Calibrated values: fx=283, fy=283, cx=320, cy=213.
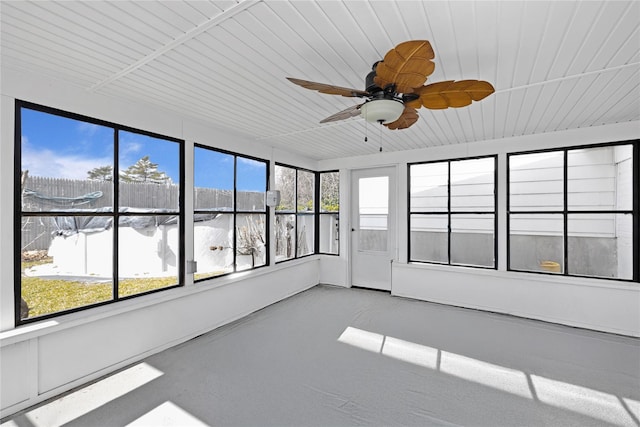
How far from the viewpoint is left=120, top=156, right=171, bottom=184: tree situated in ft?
9.20

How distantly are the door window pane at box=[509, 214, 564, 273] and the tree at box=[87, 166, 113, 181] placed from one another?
5275 millimetres

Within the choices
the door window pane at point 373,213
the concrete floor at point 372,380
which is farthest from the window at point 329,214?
the concrete floor at point 372,380

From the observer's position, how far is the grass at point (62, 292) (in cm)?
220

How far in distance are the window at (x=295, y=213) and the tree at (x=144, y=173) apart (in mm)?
2016

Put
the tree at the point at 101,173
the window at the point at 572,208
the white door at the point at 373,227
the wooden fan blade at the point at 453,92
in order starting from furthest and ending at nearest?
the white door at the point at 373,227 → the window at the point at 572,208 → the tree at the point at 101,173 → the wooden fan blade at the point at 453,92

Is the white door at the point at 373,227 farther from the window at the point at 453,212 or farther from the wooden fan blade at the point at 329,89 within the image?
the wooden fan blade at the point at 329,89

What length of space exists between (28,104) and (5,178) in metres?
0.60

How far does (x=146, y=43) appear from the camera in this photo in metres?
1.79

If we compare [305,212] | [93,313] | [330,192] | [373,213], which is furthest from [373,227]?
[93,313]

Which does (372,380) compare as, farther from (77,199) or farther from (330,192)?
(330,192)

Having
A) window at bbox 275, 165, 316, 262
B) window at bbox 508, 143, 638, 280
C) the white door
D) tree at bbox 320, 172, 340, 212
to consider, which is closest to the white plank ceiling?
window at bbox 508, 143, 638, 280

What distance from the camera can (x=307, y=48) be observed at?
5.98 feet

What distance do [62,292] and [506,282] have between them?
5167 millimetres

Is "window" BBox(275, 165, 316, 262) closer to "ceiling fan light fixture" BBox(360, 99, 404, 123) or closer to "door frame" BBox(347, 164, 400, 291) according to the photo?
"door frame" BBox(347, 164, 400, 291)
